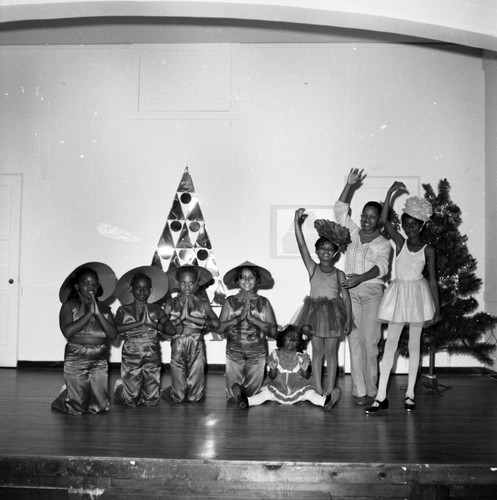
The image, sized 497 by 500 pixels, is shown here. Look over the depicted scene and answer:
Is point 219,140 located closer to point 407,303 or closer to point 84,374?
point 407,303

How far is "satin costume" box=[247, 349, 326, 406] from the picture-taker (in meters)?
5.43

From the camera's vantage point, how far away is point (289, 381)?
555cm

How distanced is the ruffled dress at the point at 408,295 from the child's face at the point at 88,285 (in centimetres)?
244

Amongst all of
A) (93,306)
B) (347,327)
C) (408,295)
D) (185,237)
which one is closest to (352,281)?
(347,327)

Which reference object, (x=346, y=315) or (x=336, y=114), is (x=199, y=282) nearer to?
(x=346, y=315)

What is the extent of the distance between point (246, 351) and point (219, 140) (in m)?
2.76

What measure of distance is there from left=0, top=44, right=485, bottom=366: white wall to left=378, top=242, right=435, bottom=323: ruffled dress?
1943 mm

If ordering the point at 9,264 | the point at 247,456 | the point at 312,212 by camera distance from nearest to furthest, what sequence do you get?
1. the point at 247,456
2. the point at 312,212
3. the point at 9,264

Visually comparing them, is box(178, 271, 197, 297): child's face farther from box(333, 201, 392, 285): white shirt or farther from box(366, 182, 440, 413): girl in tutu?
box(366, 182, 440, 413): girl in tutu

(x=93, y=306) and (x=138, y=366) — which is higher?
(x=93, y=306)

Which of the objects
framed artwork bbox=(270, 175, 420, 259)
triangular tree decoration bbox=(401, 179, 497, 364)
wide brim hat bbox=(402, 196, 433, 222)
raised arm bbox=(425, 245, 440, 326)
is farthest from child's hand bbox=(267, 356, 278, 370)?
framed artwork bbox=(270, 175, 420, 259)

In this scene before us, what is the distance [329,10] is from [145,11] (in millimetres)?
1400

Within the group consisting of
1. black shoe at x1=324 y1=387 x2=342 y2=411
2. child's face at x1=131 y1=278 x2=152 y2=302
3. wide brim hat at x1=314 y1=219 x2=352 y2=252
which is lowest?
black shoe at x1=324 y1=387 x2=342 y2=411

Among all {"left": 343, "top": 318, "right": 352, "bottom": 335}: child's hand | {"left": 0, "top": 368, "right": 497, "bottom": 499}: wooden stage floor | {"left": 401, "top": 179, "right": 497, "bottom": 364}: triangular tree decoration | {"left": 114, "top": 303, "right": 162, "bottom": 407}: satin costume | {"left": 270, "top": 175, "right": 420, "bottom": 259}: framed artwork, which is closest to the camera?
{"left": 0, "top": 368, "right": 497, "bottom": 499}: wooden stage floor
